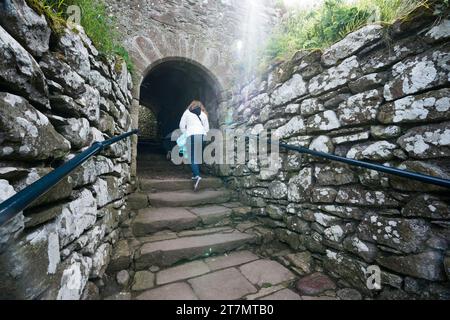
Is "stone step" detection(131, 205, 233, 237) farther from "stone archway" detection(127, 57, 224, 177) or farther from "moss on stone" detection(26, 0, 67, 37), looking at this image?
"moss on stone" detection(26, 0, 67, 37)

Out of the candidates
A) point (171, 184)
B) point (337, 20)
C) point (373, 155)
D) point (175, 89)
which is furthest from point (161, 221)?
point (175, 89)

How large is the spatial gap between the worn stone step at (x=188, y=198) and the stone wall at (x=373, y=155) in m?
1.09

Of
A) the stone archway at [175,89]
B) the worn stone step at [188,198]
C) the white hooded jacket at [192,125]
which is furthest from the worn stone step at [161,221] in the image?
the stone archway at [175,89]

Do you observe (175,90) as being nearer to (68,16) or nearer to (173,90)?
(173,90)

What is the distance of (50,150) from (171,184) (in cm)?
258

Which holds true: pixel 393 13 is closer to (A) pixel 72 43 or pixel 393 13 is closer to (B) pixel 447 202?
(B) pixel 447 202

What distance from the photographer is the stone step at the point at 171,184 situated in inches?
135

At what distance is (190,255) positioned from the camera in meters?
2.17

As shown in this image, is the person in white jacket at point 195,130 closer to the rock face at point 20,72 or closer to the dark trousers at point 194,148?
the dark trousers at point 194,148

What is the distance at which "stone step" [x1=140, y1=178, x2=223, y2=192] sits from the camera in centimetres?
342

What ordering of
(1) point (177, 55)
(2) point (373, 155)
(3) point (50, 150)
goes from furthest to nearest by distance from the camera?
A: 1. (1) point (177, 55)
2. (2) point (373, 155)
3. (3) point (50, 150)

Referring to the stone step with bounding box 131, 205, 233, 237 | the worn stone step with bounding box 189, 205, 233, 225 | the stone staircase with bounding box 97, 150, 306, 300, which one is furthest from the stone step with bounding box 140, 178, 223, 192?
the worn stone step with bounding box 189, 205, 233, 225

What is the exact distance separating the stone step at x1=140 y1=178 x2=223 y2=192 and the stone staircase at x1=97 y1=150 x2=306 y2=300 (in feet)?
0.41
